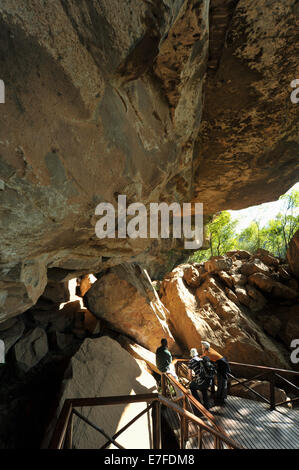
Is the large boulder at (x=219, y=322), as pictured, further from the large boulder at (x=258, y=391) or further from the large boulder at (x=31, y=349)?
the large boulder at (x=31, y=349)

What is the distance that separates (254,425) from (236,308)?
14.6 ft

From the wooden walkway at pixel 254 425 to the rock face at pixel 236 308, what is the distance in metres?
2.33

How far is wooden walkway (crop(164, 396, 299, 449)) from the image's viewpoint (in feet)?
11.0

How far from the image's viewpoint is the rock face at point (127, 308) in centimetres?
690

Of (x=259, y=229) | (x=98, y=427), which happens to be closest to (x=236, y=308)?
(x=98, y=427)

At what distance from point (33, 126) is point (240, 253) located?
12.2 metres

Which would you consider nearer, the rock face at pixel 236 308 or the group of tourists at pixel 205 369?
the group of tourists at pixel 205 369

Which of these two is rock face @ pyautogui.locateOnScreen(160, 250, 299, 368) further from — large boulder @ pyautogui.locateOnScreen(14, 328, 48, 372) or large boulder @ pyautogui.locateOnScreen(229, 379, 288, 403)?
large boulder @ pyautogui.locateOnScreen(14, 328, 48, 372)

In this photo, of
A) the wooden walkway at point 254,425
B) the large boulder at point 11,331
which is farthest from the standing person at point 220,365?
the large boulder at point 11,331

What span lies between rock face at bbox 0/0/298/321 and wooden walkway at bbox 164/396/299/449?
3803 millimetres

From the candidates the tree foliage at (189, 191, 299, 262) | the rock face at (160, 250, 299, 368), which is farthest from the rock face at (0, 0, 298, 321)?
the tree foliage at (189, 191, 299, 262)

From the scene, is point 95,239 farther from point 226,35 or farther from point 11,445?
point 11,445

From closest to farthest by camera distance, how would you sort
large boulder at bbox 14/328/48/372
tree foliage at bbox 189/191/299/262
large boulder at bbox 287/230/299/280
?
large boulder at bbox 14/328/48/372, large boulder at bbox 287/230/299/280, tree foliage at bbox 189/191/299/262
